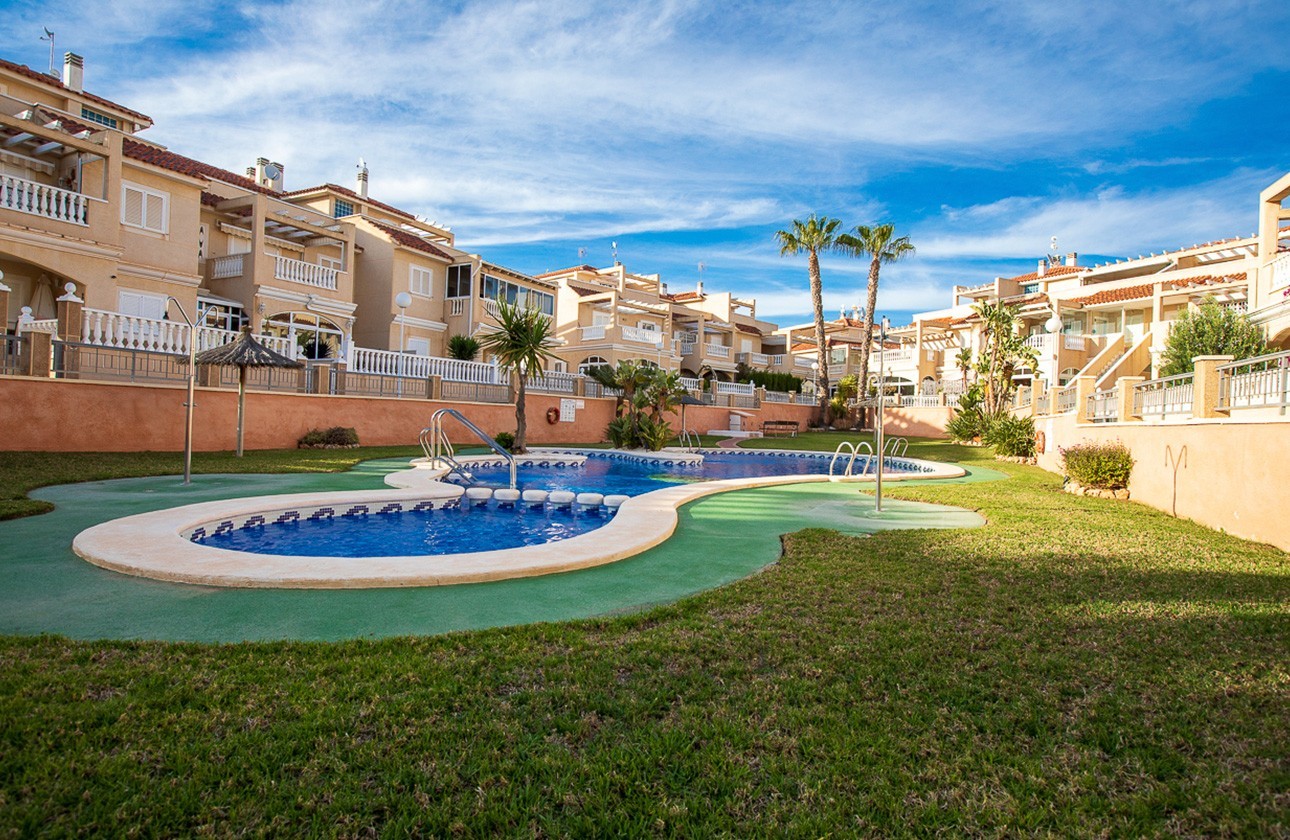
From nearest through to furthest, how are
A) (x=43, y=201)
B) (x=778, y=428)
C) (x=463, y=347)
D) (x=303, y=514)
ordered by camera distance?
1. (x=303, y=514)
2. (x=43, y=201)
3. (x=463, y=347)
4. (x=778, y=428)

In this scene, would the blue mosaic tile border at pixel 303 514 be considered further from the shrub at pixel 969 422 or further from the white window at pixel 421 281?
the shrub at pixel 969 422

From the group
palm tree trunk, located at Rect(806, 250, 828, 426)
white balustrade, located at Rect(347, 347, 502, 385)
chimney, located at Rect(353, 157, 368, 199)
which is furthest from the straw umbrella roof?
palm tree trunk, located at Rect(806, 250, 828, 426)

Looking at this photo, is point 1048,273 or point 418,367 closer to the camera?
point 418,367

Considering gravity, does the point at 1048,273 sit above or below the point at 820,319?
above

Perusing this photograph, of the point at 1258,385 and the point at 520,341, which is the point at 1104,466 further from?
the point at 520,341

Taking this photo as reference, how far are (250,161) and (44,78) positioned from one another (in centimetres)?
1149

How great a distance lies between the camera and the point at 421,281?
3191 cm

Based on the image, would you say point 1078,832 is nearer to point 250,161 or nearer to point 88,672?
point 88,672

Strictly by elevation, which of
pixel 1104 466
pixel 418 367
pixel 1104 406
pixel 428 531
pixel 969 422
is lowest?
pixel 428 531

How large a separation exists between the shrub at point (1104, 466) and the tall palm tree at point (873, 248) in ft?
88.1

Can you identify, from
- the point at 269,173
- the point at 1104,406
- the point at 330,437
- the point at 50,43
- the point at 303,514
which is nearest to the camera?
the point at 303,514

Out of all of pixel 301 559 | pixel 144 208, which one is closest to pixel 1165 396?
pixel 301 559

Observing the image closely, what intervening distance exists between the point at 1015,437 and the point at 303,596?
26.1 m

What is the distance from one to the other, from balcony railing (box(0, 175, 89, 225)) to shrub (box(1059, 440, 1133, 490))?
25887mm
